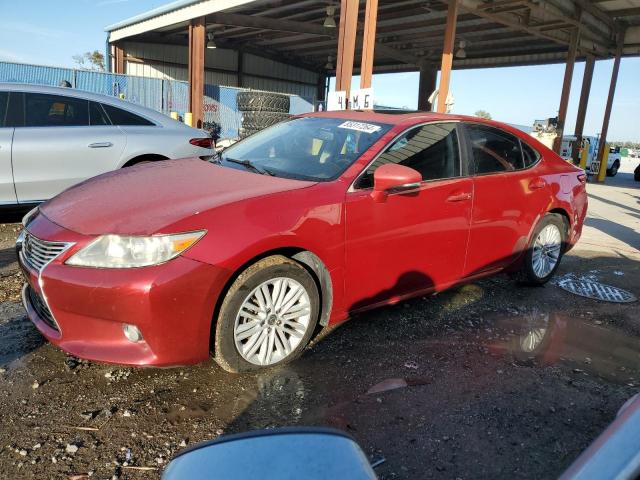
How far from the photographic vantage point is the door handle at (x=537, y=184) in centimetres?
431

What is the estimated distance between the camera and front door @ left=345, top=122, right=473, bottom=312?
313 cm

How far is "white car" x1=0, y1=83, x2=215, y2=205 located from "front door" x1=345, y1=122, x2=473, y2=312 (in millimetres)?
2364

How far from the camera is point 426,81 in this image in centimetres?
2797

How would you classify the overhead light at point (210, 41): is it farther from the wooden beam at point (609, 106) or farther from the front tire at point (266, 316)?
the front tire at point (266, 316)

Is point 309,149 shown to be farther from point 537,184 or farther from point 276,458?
point 276,458

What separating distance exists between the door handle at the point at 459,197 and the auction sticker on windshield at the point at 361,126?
28.6 inches

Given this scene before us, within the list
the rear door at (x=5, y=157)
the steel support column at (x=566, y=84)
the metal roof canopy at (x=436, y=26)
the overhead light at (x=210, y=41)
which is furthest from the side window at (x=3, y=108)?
the overhead light at (x=210, y=41)

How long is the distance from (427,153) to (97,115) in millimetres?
3897

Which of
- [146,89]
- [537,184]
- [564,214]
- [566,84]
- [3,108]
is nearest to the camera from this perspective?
[537,184]

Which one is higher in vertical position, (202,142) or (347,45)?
(347,45)

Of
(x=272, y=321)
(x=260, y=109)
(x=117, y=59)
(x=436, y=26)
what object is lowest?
(x=272, y=321)

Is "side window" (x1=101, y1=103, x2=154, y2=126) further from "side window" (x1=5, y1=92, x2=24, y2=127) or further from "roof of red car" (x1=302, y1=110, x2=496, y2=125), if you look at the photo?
"roof of red car" (x1=302, y1=110, x2=496, y2=125)

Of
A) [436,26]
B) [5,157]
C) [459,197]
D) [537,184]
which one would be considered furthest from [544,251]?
[436,26]

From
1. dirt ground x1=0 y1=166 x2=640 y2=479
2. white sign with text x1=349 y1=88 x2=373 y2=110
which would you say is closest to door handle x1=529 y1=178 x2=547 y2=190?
dirt ground x1=0 y1=166 x2=640 y2=479
